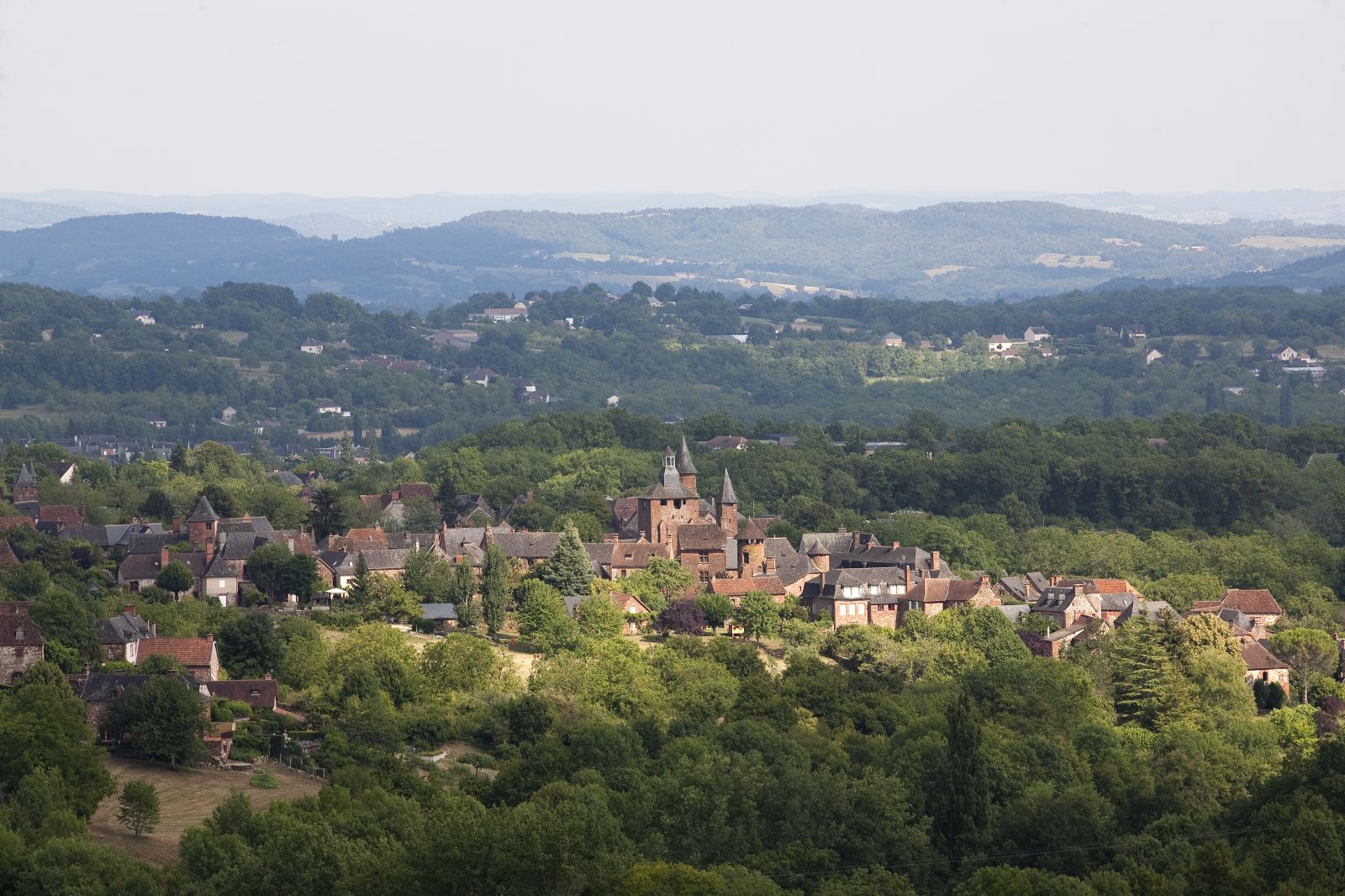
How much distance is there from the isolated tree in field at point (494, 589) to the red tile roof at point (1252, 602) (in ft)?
92.8

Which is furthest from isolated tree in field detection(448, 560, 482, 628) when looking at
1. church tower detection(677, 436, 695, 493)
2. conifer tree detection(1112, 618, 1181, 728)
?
conifer tree detection(1112, 618, 1181, 728)

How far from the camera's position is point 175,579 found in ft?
278

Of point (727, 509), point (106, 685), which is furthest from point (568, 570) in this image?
point (106, 685)

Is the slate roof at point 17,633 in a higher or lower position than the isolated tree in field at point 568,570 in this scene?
higher

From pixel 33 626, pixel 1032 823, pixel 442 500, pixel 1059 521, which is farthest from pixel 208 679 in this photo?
pixel 1059 521

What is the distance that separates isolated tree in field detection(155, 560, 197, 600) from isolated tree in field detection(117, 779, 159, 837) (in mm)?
25933

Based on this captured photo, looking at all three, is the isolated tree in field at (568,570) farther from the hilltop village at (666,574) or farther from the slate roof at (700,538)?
the slate roof at (700,538)

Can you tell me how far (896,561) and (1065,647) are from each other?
35.7 ft

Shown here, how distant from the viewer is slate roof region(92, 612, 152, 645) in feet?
239

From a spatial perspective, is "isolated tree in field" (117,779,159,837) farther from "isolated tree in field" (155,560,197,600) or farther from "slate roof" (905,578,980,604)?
"slate roof" (905,578,980,604)

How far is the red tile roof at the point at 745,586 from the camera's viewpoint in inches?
3486

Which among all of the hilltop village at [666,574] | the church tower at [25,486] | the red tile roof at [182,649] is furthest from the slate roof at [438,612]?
the church tower at [25,486]

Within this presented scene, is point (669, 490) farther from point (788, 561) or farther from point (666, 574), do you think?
point (666, 574)

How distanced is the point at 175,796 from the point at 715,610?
27.5 meters
